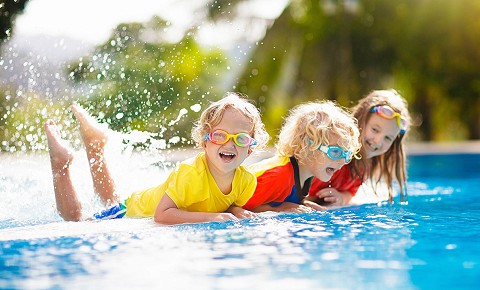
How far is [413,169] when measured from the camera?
11961 millimetres

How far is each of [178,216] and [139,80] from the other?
1052 cm

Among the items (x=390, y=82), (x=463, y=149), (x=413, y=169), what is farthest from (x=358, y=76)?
(x=413, y=169)

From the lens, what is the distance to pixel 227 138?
464 cm

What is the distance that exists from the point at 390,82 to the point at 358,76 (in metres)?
1.06

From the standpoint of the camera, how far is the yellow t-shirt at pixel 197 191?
4535mm

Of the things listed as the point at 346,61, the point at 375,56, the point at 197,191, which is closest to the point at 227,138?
the point at 197,191

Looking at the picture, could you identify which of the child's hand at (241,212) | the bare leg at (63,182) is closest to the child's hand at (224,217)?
the child's hand at (241,212)

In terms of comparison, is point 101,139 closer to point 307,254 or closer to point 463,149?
point 307,254

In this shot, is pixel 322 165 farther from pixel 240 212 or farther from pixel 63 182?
pixel 63 182

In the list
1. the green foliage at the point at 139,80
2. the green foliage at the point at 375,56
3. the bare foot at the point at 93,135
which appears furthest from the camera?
the green foliage at the point at 375,56

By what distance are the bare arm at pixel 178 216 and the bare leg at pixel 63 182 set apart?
41.0 inches

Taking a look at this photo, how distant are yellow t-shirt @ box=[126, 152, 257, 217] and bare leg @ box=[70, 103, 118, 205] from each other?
0.70 metres

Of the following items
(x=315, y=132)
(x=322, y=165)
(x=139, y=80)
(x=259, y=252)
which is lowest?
(x=259, y=252)

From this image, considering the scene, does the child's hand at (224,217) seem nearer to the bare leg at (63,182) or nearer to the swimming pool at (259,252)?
the swimming pool at (259,252)
